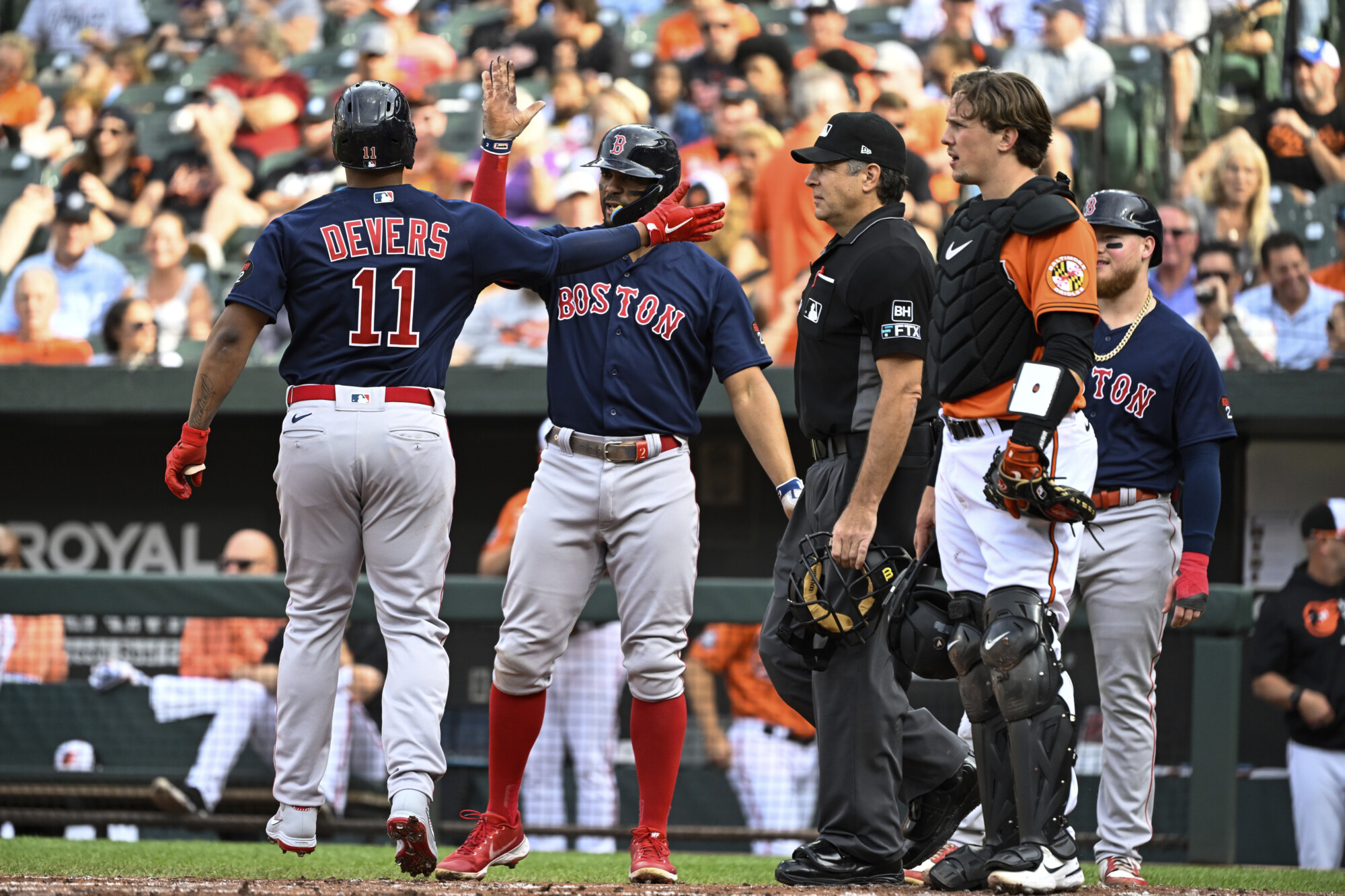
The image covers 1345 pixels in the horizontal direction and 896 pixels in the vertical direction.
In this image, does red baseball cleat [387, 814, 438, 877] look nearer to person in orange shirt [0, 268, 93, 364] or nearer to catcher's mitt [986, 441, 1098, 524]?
catcher's mitt [986, 441, 1098, 524]

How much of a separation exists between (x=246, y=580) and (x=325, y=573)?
2697mm

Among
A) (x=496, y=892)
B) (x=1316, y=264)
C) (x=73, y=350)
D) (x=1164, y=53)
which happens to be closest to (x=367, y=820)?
(x=496, y=892)

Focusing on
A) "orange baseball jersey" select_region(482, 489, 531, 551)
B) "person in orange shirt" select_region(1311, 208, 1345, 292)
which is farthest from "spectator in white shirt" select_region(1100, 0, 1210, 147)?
"orange baseball jersey" select_region(482, 489, 531, 551)

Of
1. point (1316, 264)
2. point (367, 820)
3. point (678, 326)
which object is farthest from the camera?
point (1316, 264)

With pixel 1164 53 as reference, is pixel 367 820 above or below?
below

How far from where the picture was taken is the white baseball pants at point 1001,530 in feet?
10.1

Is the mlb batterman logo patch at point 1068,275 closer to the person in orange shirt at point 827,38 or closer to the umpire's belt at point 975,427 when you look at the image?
the umpire's belt at point 975,427

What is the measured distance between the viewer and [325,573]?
3461 mm

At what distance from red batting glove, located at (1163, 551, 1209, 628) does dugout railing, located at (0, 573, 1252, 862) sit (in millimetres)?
1716

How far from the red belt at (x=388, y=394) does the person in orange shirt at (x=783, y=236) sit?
14.5 ft

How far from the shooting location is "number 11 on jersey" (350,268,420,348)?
344 cm

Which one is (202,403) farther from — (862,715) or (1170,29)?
(1170,29)

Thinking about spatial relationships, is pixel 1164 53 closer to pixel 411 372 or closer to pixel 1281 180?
pixel 1281 180

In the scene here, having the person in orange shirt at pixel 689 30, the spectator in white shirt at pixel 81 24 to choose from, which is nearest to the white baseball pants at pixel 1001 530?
the person in orange shirt at pixel 689 30
